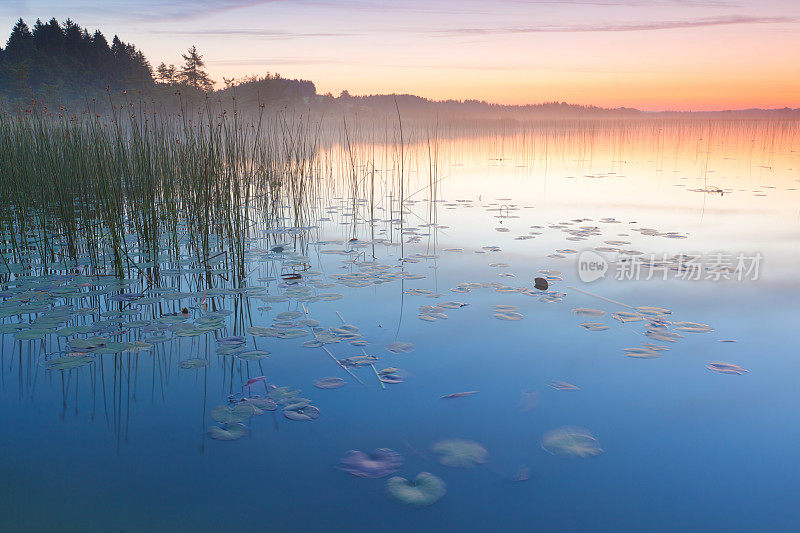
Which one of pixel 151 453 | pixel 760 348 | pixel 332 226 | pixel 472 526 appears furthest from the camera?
pixel 332 226

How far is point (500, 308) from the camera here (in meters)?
2.95

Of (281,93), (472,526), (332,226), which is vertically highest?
(281,93)

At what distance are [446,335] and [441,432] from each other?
2.77ft

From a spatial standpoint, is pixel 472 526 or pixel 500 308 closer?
pixel 472 526

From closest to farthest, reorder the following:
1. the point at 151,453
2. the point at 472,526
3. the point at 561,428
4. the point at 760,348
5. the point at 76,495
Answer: the point at 472,526
the point at 76,495
the point at 151,453
the point at 561,428
the point at 760,348

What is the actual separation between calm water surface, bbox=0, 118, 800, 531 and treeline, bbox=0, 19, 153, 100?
31.4m

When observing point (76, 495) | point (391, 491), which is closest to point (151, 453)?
point (76, 495)

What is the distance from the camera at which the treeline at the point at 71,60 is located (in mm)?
30312

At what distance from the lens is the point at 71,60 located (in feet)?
115

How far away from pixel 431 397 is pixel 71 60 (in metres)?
42.1

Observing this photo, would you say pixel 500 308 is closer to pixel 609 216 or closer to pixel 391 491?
pixel 391 491

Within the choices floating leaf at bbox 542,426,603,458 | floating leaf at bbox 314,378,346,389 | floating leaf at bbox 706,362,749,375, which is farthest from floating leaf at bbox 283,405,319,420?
floating leaf at bbox 706,362,749,375

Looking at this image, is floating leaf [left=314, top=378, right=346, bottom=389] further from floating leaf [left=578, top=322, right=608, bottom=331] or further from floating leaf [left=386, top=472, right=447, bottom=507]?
floating leaf [left=578, top=322, right=608, bottom=331]

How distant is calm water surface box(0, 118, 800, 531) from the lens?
146 cm
